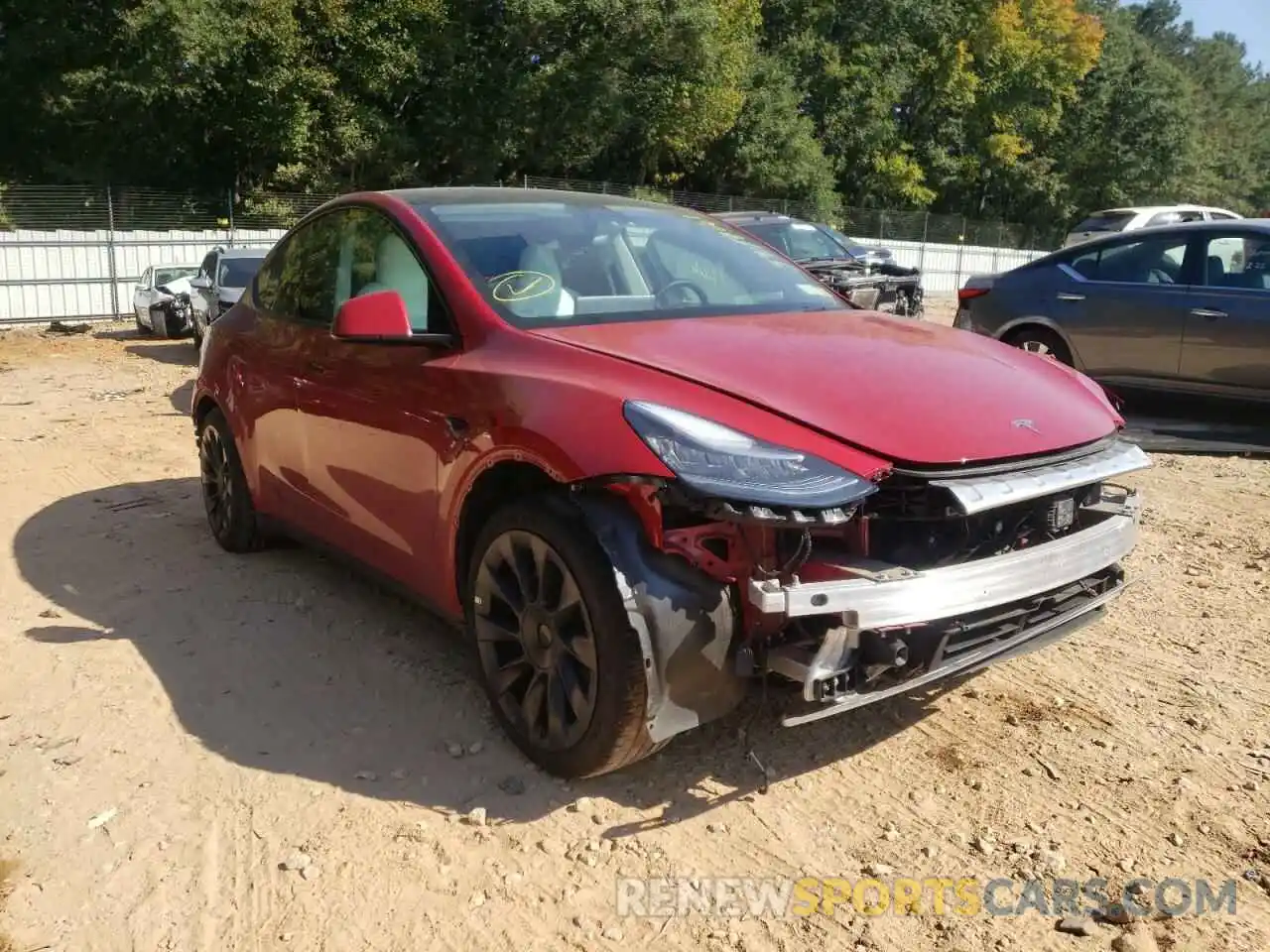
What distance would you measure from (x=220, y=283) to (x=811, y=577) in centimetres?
1295

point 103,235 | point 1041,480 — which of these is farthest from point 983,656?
point 103,235

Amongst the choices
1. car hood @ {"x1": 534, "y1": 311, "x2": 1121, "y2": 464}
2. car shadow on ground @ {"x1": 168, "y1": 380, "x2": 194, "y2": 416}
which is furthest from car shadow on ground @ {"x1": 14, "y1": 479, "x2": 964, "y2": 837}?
car shadow on ground @ {"x1": 168, "y1": 380, "x2": 194, "y2": 416}

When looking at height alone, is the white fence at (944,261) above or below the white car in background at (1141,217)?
below

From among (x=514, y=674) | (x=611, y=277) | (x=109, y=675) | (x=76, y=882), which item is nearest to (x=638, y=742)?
(x=514, y=674)

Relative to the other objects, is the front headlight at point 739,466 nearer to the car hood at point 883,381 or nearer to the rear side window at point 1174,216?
the car hood at point 883,381

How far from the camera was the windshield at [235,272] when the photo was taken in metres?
13.8

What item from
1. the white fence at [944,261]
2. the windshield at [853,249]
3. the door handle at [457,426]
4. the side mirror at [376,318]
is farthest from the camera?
the white fence at [944,261]

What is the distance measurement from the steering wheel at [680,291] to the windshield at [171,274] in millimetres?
18028

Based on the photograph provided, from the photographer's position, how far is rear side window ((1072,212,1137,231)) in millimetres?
23516

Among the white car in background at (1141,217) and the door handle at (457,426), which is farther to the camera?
the white car in background at (1141,217)

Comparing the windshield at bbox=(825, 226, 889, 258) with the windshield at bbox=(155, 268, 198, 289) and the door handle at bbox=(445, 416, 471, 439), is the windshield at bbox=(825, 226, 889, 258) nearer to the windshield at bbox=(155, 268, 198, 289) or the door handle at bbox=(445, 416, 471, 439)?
the windshield at bbox=(155, 268, 198, 289)

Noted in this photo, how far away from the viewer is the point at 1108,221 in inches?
950

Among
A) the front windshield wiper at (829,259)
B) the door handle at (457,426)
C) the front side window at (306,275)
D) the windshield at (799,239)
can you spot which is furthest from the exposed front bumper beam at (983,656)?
the windshield at (799,239)

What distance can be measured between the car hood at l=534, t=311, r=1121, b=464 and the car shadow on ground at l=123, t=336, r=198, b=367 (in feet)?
42.0
